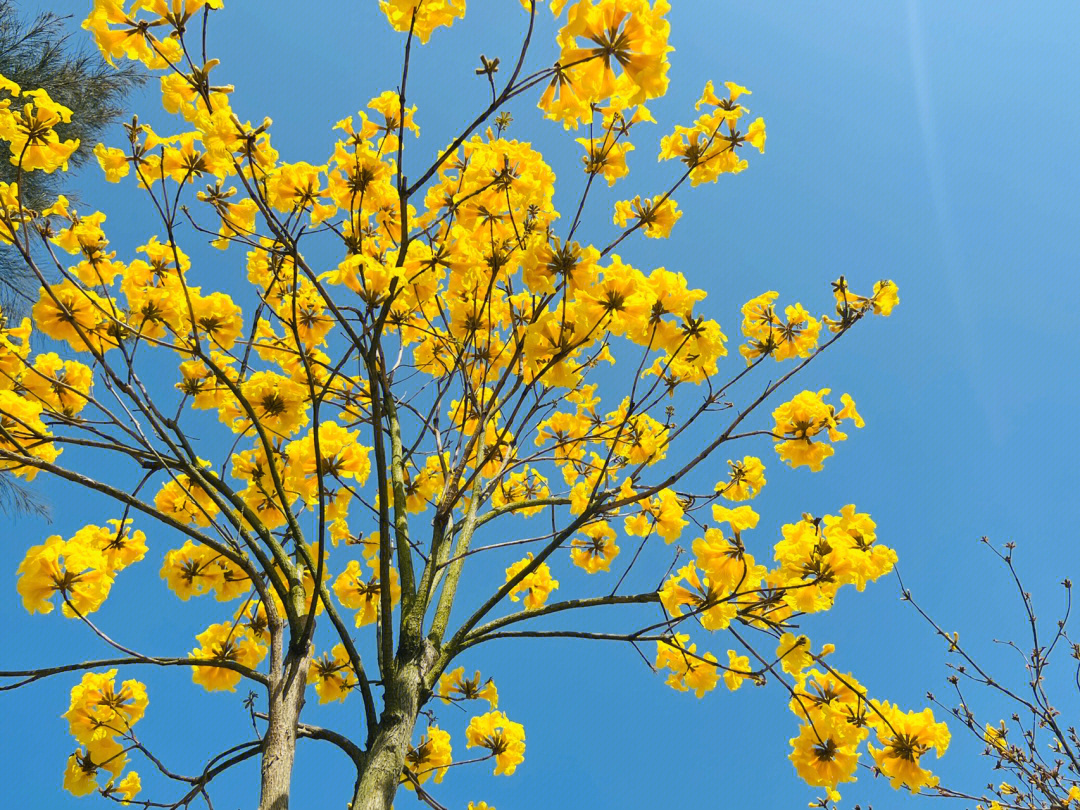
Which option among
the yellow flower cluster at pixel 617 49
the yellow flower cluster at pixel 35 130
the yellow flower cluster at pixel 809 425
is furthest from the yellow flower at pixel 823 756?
the yellow flower cluster at pixel 35 130

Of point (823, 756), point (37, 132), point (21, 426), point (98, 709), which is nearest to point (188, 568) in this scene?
point (98, 709)

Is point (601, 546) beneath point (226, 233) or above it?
beneath

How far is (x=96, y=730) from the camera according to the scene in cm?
250

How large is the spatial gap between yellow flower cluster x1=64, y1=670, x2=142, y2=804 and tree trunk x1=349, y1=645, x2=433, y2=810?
1.16 meters

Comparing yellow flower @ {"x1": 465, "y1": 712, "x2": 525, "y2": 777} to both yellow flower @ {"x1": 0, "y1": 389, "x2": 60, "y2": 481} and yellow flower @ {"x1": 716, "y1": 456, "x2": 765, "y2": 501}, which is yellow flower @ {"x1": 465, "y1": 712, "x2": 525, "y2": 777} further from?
yellow flower @ {"x1": 0, "y1": 389, "x2": 60, "y2": 481}

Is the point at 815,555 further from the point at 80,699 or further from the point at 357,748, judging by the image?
the point at 80,699

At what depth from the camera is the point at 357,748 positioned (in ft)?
6.92

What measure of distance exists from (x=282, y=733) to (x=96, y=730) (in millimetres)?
1031

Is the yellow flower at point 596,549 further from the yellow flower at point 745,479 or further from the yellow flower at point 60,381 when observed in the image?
the yellow flower at point 60,381

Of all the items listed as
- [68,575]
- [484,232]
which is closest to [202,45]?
[484,232]

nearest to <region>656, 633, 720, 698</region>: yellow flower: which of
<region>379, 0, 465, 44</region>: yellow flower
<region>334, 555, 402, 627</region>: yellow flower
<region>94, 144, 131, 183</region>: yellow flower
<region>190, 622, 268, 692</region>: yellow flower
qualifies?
<region>334, 555, 402, 627</region>: yellow flower

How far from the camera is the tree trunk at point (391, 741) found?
72.6 inches

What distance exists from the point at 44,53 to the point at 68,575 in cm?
613

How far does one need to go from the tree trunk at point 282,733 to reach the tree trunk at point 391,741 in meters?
0.21
